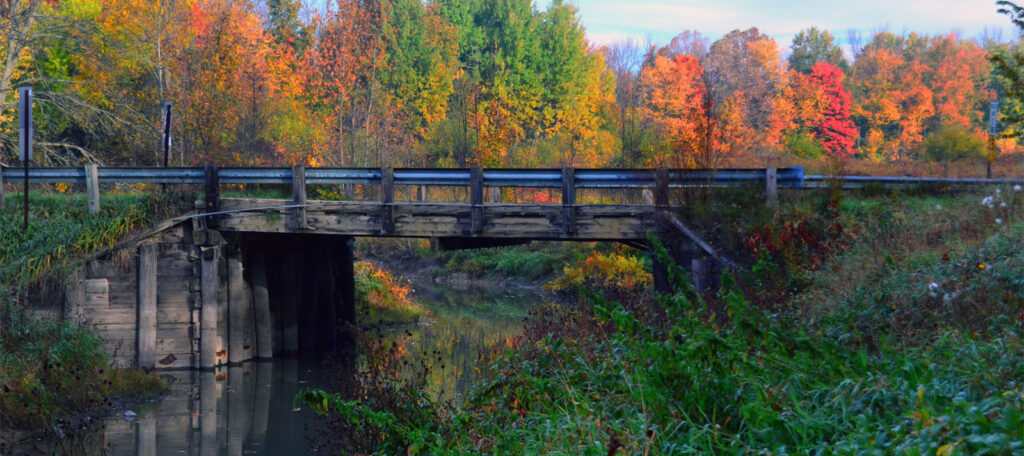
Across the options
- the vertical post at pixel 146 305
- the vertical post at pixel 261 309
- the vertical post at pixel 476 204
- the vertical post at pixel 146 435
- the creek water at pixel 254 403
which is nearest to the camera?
the vertical post at pixel 146 435

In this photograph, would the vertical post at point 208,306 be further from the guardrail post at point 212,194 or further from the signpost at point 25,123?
the signpost at point 25,123

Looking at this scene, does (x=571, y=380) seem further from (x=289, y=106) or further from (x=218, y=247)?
(x=289, y=106)

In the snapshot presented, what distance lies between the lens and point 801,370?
5918mm

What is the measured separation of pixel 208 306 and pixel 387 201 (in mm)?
4298

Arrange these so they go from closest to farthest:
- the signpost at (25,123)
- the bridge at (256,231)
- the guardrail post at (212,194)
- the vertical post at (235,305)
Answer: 1. the bridge at (256,231)
2. the signpost at (25,123)
3. the guardrail post at (212,194)
4. the vertical post at (235,305)

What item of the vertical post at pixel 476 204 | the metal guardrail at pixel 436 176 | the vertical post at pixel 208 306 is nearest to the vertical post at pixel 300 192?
the metal guardrail at pixel 436 176

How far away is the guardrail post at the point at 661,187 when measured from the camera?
1463cm

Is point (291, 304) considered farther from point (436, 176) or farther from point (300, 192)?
point (436, 176)

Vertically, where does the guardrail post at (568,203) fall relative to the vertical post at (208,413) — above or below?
above

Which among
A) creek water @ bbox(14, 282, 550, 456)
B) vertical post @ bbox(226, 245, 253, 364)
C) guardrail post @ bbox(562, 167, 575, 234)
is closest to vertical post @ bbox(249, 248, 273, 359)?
creek water @ bbox(14, 282, 550, 456)

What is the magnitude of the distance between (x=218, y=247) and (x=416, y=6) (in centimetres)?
3404

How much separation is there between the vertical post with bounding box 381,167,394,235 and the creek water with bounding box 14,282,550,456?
6.59 ft

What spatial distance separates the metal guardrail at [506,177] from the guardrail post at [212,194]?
0.41ft

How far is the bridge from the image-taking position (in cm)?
1506
